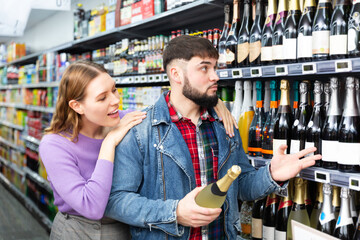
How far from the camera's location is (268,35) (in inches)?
83.0

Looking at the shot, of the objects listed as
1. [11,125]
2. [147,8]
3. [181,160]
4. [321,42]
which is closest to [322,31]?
[321,42]

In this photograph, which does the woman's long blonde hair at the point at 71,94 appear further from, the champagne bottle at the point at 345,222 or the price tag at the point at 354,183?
the champagne bottle at the point at 345,222

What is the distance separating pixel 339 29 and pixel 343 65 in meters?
0.30

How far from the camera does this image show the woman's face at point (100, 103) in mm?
1679

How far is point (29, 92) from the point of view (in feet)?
21.8

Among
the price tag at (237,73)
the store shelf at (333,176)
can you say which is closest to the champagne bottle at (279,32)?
the price tag at (237,73)

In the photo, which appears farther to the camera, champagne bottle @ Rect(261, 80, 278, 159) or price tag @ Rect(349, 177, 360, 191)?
champagne bottle @ Rect(261, 80, 278, 159)

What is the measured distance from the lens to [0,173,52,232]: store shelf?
483 centimetres

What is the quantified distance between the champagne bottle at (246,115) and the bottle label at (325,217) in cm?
65

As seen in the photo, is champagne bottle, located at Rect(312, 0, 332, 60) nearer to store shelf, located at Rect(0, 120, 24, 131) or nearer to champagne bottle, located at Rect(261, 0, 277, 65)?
champagne bottle, located at Rect(261, 0, 277, 65)

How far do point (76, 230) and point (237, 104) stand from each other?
1.35 meters

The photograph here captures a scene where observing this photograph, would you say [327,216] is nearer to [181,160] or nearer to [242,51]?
[181,160]

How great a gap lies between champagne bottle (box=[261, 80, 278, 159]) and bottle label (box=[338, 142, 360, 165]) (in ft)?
1.53

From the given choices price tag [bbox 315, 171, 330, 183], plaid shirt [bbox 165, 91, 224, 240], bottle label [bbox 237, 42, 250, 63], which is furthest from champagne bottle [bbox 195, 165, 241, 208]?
bottle label [bbox 237, 42, 250, 63]
